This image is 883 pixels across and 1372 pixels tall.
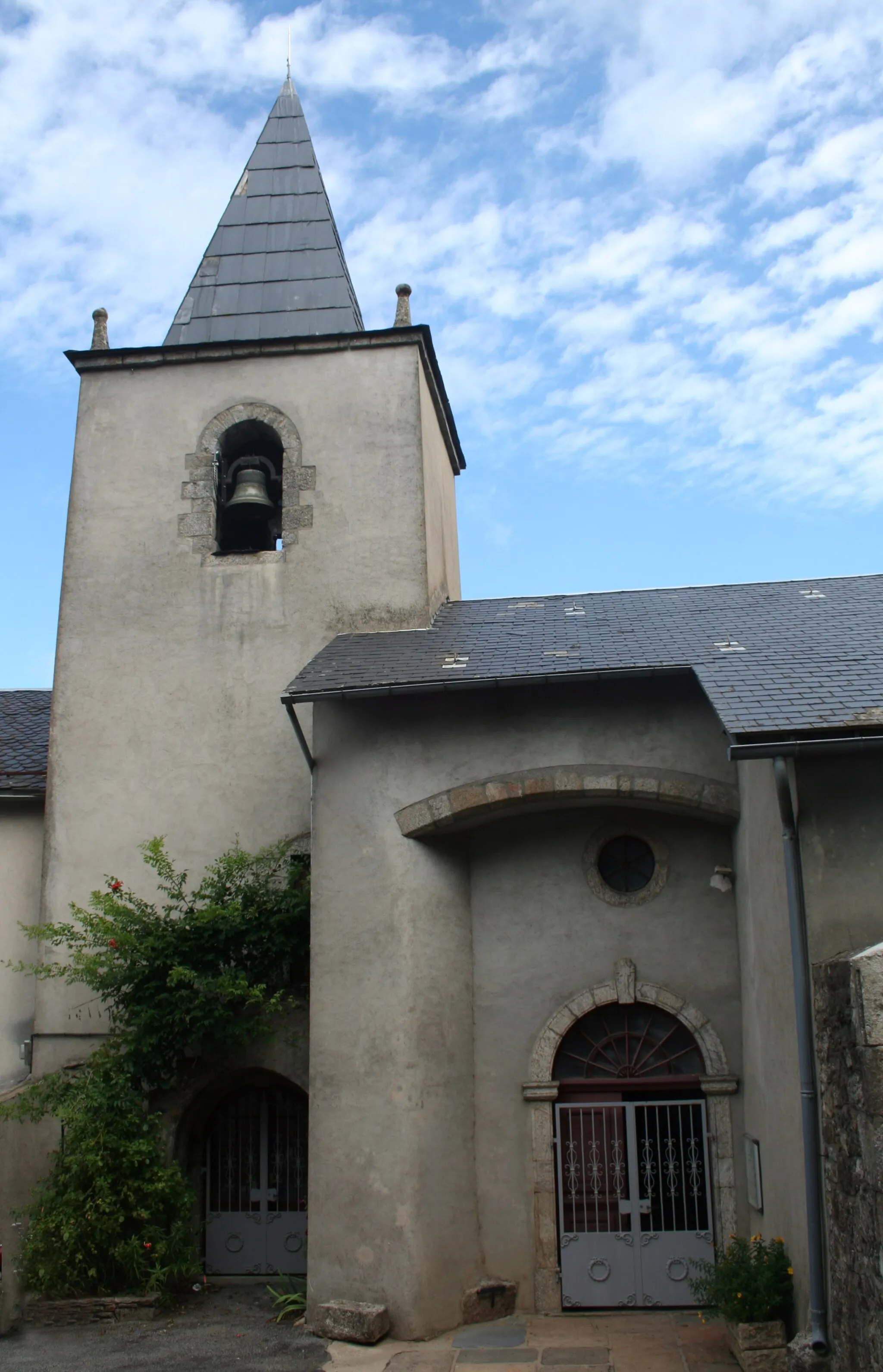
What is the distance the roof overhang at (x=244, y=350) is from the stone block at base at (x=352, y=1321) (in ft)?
28.8

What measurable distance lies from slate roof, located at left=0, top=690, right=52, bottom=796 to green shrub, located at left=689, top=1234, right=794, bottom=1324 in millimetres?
7237

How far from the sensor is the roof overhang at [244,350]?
12.2m

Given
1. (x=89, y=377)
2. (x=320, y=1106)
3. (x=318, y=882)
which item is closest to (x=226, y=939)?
(x=318, y=882)

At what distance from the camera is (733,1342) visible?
7.57 meters

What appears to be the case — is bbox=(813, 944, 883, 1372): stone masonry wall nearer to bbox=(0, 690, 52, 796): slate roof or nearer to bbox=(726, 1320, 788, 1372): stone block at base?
bbox=(726, 1320, 788, 1372): stone block at base

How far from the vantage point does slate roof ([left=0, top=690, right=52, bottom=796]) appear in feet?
37.4

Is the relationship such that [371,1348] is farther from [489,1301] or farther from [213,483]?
[213,483]

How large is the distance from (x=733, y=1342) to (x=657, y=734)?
421 cm

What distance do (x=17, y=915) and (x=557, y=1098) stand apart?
5.26 meters

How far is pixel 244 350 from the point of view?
1236cm

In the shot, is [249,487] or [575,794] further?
[249,487]

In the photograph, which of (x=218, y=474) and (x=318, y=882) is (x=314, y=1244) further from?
(x=218, y=474)

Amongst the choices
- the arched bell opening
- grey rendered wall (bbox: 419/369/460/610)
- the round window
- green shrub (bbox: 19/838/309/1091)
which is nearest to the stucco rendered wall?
the round window

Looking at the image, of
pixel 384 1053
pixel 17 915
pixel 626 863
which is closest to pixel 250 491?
pixel 17 915
